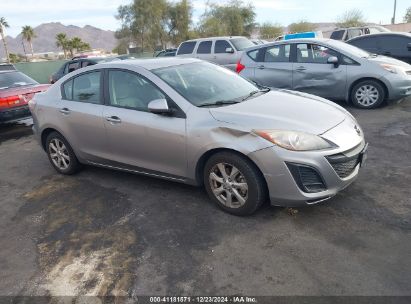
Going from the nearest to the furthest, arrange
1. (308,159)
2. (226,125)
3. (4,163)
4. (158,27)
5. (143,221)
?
(308,159) < (226,125) < (143,221) < (4,163) < (158,27)

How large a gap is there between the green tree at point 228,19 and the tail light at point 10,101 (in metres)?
40.9

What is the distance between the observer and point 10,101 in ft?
28.7

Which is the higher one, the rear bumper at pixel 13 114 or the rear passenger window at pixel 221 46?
the rear passenger window at pixel 221 46

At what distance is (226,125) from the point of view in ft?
12.1

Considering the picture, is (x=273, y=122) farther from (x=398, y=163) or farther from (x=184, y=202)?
(x=398, y=163)

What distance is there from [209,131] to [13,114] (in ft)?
22.0

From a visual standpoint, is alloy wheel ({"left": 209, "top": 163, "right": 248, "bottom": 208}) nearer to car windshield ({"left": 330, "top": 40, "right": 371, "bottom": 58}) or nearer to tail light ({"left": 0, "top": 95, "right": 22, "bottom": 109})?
car windshield ({"left": 330, "top": 40, "right": 371, "bottom": 58})

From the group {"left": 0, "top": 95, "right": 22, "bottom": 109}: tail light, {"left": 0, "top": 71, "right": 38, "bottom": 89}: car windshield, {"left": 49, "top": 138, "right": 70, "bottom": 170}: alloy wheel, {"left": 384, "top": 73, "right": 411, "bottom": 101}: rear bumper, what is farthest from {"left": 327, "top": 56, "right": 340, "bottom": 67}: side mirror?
{"left": 0, "top": 71, "right": 38, "bottom": 89}: car windshield

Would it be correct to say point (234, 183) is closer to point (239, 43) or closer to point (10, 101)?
point (10, 101)

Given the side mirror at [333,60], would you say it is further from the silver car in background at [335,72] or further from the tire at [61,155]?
the tire at [61,155]

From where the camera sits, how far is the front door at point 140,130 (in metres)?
4.06

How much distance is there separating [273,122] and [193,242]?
4.40 feet

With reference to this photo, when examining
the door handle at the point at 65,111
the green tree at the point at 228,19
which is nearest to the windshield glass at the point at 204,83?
the door handle at the point at 65,111

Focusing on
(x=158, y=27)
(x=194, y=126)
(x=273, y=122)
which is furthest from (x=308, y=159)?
(x=158, y=27)
